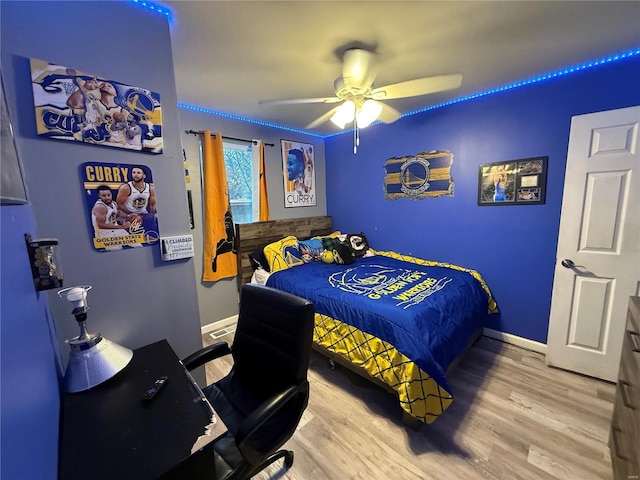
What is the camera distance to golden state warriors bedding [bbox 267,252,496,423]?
5.09 ft

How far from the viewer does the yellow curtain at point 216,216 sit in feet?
9.14

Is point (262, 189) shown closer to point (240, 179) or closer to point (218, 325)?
point (240, 179)

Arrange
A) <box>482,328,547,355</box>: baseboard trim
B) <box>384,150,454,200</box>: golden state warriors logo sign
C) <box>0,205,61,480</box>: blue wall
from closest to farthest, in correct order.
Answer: <box>0,205,61,480</box>: blue wall < <box>482,328,547,355</box>: baseboard trim < <box>384,150,454,200</box>: golden state warriors logo sign

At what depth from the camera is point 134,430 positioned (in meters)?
0.79

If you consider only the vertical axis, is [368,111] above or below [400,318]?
above

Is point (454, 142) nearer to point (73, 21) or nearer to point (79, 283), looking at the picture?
point (73, 21)

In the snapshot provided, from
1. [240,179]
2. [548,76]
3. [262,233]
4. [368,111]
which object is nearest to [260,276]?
[262,233]

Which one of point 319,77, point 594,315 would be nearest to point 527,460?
point 594,315

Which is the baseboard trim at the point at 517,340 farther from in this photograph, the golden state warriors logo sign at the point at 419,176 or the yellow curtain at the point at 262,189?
the yellow curtain at the point at 262,189

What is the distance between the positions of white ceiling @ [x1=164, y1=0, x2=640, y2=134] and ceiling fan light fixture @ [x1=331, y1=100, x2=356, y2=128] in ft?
0.97

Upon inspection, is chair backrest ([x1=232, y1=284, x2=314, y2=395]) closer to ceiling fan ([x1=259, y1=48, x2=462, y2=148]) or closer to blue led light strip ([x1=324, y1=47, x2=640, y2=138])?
ceiling fan ([x1=259, y1=48, x2=462, y2=148])

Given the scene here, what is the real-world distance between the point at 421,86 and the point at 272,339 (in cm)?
183

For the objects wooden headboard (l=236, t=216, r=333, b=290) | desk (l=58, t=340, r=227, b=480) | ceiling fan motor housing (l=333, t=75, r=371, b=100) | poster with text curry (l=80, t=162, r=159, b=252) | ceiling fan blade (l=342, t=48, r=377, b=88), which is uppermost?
ceiling fan blade (l=342, t=48, r=377, b=88)

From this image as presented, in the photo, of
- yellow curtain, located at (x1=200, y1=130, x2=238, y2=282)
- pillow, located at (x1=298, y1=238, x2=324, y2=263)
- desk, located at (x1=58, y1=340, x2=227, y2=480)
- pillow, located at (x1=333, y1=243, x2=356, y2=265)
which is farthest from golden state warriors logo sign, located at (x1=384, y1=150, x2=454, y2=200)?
desk, located at (x1=58, y1=340, x2=227, y2=480)
